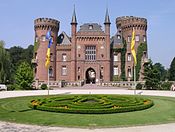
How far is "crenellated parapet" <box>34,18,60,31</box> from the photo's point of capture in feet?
207

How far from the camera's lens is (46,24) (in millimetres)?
63094

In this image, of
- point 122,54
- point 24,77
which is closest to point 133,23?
point 122,54

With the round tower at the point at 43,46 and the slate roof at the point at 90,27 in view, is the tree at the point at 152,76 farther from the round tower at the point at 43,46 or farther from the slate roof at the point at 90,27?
the round tower at the point at 43,46

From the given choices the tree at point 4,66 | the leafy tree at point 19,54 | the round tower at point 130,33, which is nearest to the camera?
the tree at point 4,66

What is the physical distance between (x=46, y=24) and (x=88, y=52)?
11572mm

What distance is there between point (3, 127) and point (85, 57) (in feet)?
165

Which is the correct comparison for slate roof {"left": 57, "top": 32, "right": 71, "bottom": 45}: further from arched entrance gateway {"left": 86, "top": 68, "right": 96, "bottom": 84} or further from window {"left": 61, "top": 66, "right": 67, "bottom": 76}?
arched entrance gateway {"left": 86, "top": 68, "right": 96, "bottom": 84}

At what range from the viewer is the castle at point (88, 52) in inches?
2450

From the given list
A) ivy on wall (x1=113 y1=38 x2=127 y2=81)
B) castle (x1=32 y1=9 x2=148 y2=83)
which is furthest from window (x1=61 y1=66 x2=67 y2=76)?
ivy on wall (x1=113 y1=38 x2=127 y2=81)

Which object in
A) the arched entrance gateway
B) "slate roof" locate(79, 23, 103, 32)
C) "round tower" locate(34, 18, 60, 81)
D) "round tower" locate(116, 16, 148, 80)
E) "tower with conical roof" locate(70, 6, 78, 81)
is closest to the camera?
"tower with conical roof" locate(70, 6, 78, 81)

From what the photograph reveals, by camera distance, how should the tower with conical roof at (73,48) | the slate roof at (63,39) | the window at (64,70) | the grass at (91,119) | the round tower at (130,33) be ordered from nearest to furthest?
the grass at (91,119)
the tower with conical roof at (73,48)
the round tower at (130,33)
the window at (64,70)
the slate roof at (63,39)

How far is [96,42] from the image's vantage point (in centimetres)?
6322

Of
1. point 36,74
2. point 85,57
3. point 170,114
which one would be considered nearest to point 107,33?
point 85,57

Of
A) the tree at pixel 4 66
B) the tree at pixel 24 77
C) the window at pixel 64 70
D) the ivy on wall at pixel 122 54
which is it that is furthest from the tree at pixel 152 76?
the tree at pixel 4 66
